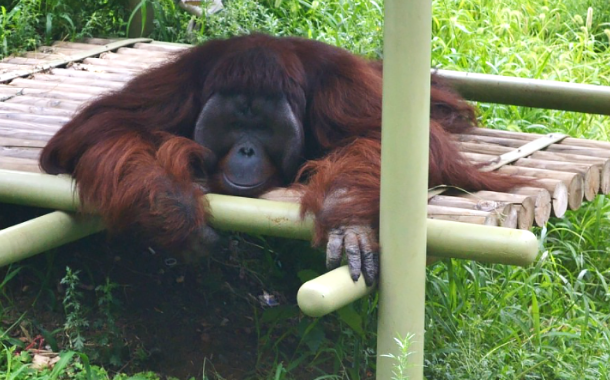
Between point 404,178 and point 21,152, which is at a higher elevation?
point 404,178

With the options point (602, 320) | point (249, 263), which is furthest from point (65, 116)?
point (602, 320)

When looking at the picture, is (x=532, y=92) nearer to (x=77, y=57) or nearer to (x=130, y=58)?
(x=130, y=58)

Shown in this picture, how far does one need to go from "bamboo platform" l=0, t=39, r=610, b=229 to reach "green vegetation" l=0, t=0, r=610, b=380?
12.0 inches

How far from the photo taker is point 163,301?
11.3ft

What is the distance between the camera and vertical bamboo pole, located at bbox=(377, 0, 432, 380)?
87.4 inches

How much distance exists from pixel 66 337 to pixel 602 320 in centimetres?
Answer: 197

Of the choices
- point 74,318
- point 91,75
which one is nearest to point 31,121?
point 91,75

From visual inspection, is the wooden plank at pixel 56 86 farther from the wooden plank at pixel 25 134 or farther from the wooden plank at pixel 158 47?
the wooden plank at pixel 158 47

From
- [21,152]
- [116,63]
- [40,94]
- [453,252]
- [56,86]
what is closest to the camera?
[453,252]

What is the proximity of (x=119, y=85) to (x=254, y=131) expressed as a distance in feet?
4.83

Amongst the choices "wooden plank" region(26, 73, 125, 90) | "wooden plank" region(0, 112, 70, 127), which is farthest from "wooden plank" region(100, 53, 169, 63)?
"wooden plank" region(0, 112, 70, 127)

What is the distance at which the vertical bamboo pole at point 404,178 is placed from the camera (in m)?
2.22

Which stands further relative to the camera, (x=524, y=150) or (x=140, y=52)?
(x=140, y=52)

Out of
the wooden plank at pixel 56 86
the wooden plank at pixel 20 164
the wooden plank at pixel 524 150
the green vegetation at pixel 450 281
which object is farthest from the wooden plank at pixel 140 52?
the wooden plank at pixel 524 150
